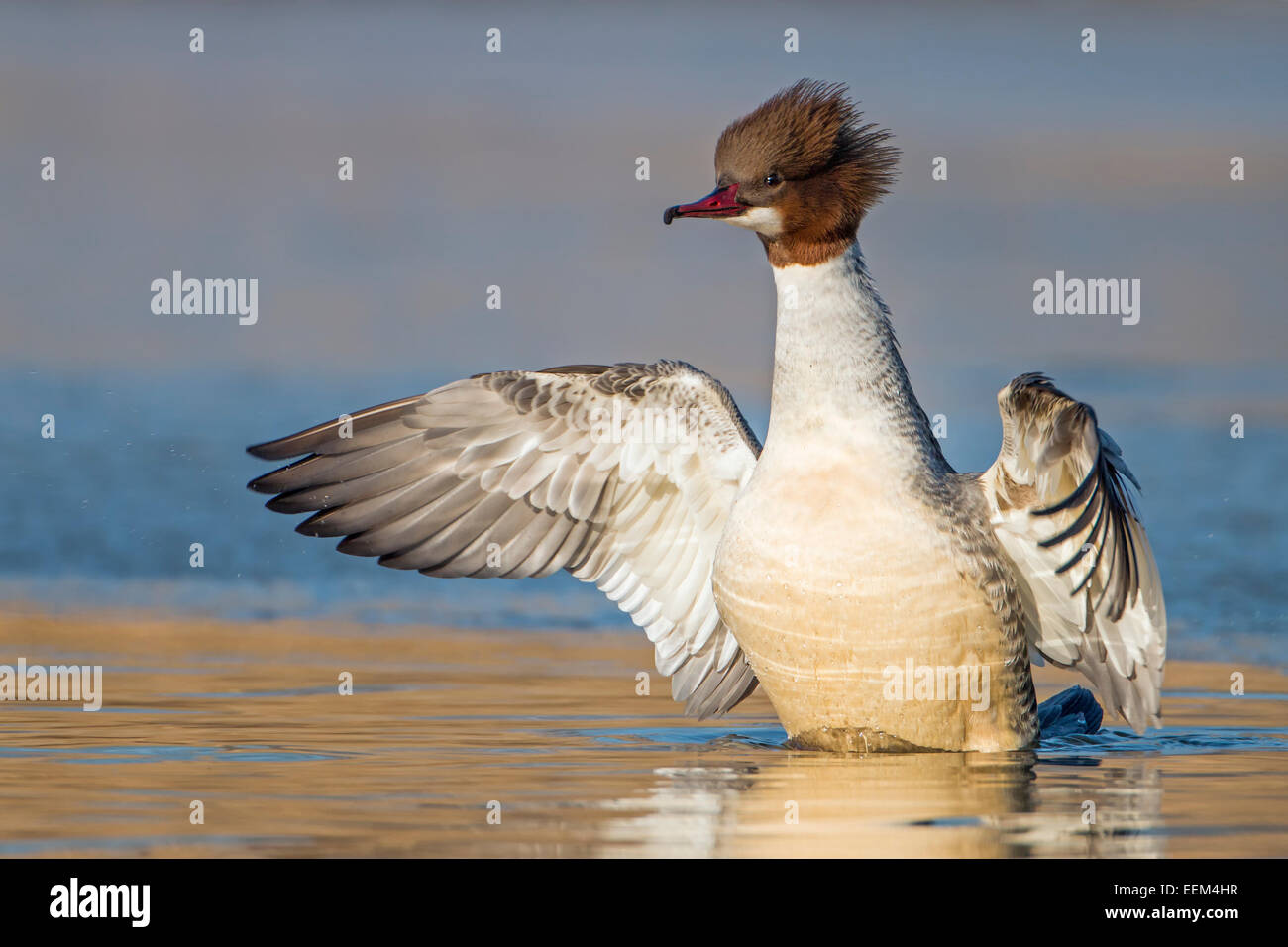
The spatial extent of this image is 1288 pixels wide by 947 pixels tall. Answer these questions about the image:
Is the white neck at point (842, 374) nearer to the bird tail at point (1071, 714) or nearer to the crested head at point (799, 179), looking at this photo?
the crested head at point (799, 179)

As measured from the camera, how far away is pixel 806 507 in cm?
709

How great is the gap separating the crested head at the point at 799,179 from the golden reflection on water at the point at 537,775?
2104 millimetres

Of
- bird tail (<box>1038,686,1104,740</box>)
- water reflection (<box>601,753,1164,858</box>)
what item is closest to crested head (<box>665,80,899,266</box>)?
water reflection (<box>601,753,1164,858</box>)

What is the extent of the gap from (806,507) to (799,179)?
1.38m

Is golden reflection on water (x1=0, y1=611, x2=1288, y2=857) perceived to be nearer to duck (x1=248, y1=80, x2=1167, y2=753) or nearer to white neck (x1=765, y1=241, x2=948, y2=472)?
duck (x1=248, y1=80, x2=1167, y2=753)

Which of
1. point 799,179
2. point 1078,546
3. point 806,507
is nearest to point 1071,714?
point 1078,546

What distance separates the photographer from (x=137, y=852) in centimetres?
543

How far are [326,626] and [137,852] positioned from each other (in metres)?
5.44

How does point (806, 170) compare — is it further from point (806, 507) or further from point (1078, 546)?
point (1078, 546)

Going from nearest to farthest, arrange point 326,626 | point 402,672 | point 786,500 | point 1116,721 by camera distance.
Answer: point 786,500 < point 1116,721 < point 402,672 < point 326,626

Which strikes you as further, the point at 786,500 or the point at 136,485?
the point at 136,485

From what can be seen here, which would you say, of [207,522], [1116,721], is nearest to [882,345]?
[1116,721]

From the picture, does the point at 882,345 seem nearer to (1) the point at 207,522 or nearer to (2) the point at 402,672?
(2) the point at 402,672
